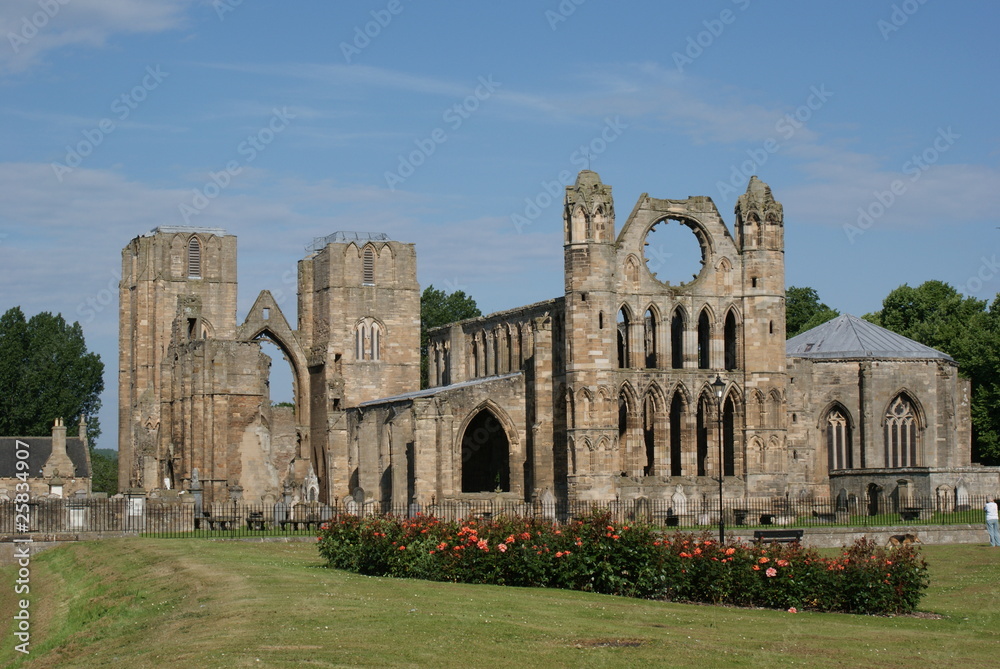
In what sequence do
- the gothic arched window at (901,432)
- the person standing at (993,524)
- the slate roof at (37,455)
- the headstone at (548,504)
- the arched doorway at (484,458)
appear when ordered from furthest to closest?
the slate roof at (37,455) → the arched doorway at (484,458) → the gothic arched window at (901,432) → the headstone at (548,504) → the person standing at (993,524)

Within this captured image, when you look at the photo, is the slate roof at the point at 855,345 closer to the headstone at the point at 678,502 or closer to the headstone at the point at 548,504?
the headstone at the point at 678,502

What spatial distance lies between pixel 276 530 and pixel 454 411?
15315mm

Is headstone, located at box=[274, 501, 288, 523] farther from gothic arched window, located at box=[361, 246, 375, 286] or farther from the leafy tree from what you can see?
the leafy tree

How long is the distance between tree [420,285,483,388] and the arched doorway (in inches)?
1553

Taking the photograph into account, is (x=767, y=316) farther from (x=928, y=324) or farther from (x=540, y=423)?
(x=928, y=324)

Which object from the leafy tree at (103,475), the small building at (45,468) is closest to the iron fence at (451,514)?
the small building at (45,468)

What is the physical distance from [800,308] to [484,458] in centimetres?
4059

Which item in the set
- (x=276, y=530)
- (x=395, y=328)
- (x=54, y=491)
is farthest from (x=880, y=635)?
(x=54, y=491)

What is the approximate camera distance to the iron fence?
153 ft

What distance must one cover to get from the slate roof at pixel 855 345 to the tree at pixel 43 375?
56072 millimetres

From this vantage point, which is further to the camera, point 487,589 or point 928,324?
point 928,324

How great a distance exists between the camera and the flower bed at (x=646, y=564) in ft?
88.5

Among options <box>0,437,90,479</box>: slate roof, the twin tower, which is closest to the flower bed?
the twin tower

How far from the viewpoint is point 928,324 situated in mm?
91500
